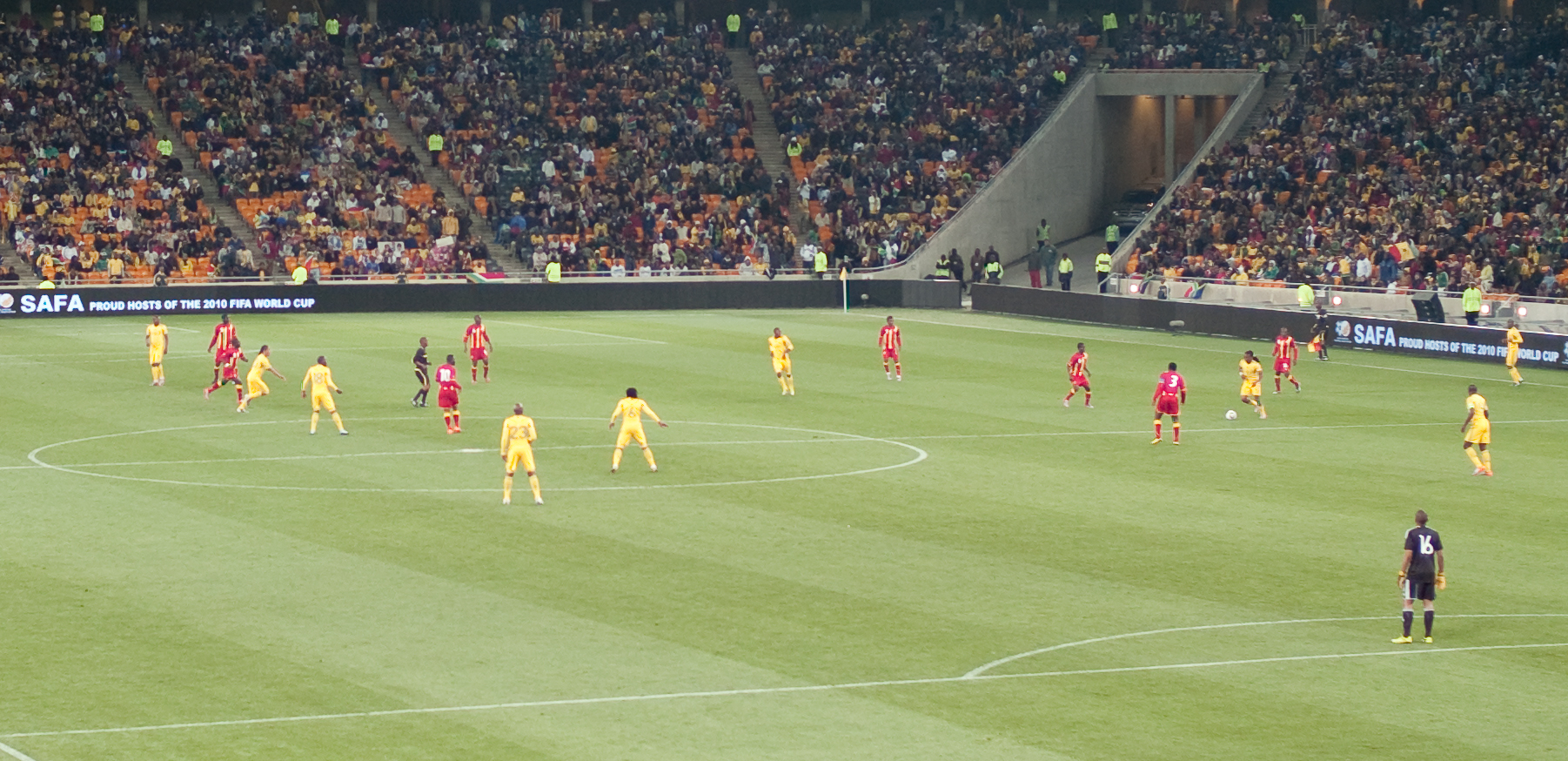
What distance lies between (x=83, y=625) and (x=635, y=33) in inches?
2141

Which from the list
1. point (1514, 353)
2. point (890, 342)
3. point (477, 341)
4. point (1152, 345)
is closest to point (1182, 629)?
point (890, 342)

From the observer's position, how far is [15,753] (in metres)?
16.0

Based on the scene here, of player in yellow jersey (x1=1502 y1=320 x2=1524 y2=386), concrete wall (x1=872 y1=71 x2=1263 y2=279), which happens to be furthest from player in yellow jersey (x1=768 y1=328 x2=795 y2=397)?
concrete wall (x1=872 y1=71 x2=1263 y2=279)

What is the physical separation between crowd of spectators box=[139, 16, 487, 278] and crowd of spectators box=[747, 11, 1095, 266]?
1214 centimetres

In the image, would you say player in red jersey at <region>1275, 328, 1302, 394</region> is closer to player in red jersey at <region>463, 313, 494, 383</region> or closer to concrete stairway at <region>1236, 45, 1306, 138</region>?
player in red jersey at <region>463, 313, 494, 383</region>

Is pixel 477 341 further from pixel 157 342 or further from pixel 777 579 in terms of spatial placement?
pixel 777 579

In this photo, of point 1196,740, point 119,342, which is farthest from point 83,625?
point 119,342

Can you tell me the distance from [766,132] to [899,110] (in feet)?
15.0

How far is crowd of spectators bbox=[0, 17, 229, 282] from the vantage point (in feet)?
196

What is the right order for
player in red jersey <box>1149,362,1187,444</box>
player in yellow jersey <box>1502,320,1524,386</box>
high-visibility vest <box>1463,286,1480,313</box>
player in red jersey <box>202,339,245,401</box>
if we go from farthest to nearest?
1. high-visibility vest <box>1463,286,1480,313</box>
2. player in yellow jersey <box>1502,320,1524,386</box>
3. player in red jersey <box>202,339,245,401</box>
4. player in red jersey <box>1149,362,1187,444</box>

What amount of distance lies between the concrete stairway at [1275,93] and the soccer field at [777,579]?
27.1 meters

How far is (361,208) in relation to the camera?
63.9 m

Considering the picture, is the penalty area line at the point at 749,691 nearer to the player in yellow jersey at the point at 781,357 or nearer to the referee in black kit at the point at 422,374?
the referee in black kit at the point at 422,374

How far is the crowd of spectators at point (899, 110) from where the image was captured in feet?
224
